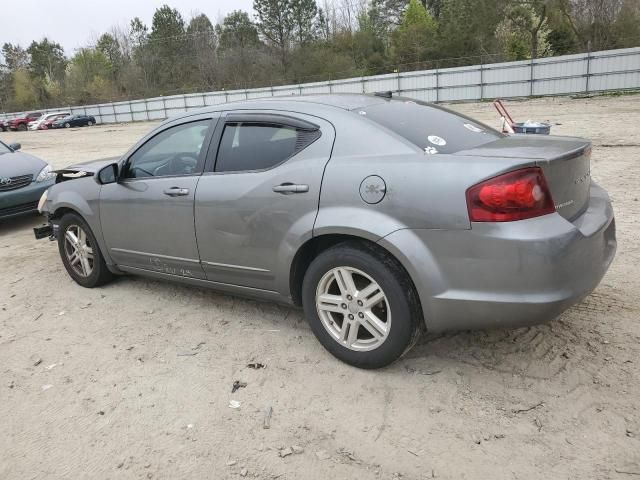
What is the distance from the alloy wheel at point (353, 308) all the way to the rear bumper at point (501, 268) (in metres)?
0.28

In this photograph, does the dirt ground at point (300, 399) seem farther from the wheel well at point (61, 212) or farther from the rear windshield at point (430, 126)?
the rear windshield at point (430, 126)

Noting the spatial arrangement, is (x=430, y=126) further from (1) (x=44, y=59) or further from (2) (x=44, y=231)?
(1) (x=44, y=59)

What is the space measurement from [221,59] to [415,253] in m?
62.1

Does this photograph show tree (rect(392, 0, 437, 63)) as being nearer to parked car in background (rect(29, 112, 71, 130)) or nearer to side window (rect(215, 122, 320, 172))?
parked car in background (rect(29, 112, 71, 130))

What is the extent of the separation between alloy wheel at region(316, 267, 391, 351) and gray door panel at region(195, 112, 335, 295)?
31 centimetres

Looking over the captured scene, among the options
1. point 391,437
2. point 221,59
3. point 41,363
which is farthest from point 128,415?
point 221,59

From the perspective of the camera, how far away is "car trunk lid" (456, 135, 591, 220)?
110 inches

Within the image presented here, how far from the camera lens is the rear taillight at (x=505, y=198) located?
2666 millimetres

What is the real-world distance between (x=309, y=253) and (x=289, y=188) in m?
0.42

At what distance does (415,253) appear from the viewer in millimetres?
2848

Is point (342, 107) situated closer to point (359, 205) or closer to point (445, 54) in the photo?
point (359, 205)

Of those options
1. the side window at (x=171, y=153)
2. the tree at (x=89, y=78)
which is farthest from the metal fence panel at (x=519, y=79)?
the tree at (x=89, y=78)

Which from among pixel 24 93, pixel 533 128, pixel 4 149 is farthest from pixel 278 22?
pixel 533 128

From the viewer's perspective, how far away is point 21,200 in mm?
7734
